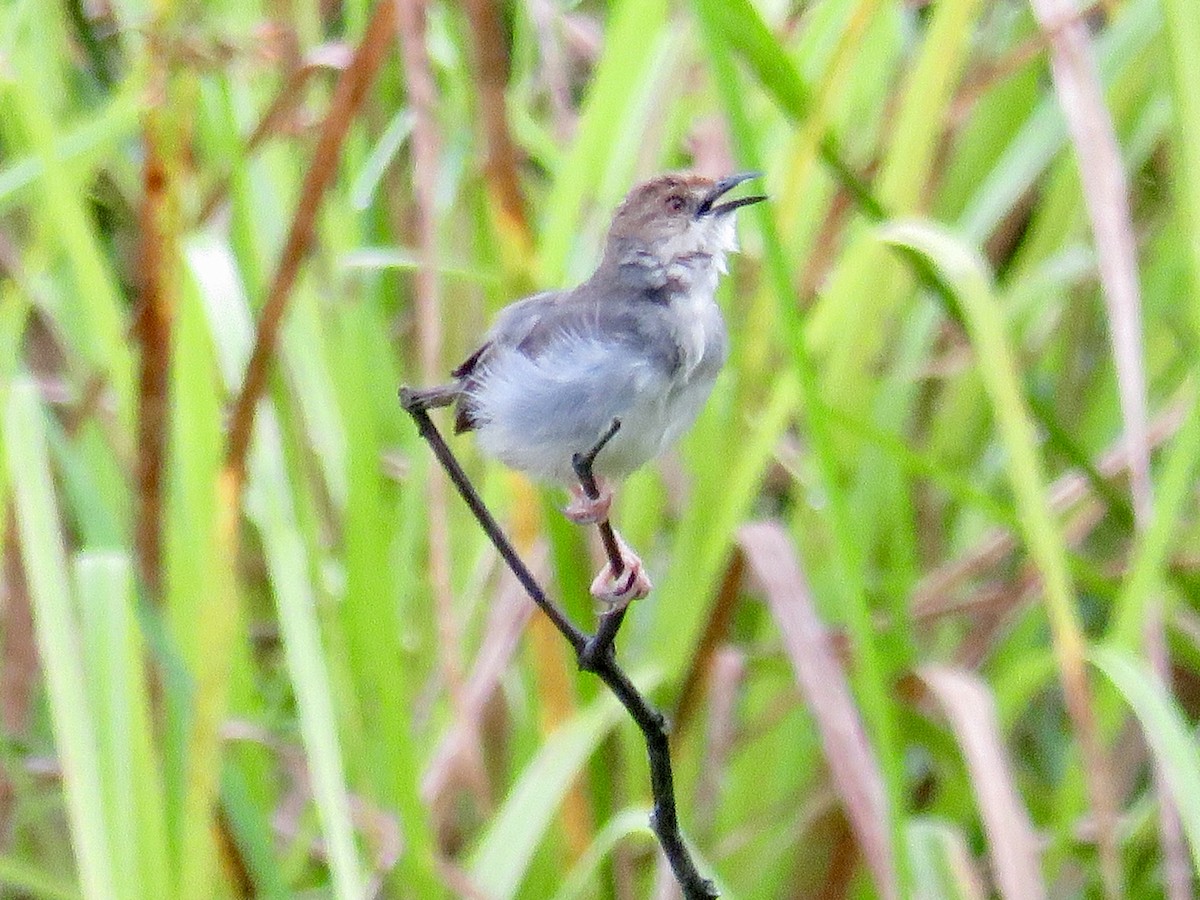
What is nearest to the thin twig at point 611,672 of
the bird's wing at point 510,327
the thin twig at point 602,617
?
the thin twig at point 602,617

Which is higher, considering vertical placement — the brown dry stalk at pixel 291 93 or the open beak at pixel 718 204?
the brown dry stalk at pixel 291 93

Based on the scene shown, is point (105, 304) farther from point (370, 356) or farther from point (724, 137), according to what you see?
point (724, 137)

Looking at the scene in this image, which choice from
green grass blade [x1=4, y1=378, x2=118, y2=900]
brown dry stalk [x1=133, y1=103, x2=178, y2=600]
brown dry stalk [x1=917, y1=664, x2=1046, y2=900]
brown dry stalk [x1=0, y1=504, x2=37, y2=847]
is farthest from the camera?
brown dry stalk [x1=0, y1=504, x2=37, y2=847]

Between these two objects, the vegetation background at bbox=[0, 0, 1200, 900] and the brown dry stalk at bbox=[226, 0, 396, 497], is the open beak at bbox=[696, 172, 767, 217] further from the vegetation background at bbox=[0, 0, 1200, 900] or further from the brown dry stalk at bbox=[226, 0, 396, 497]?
the brown dry stalk at bbox=[226, 0, 396, 497]

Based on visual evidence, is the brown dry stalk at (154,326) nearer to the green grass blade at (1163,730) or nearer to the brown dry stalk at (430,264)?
the brown dry stalk at (430,264)

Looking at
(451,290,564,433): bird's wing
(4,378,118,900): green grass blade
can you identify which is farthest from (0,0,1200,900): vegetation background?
(451,290,564,433): bird's wing

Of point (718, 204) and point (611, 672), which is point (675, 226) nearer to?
point (718, 204)

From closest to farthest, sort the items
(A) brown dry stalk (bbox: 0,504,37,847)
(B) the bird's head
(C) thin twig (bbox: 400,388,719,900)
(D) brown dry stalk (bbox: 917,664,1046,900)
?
(C) thin twig (bbox: 400,388,719,900) → (D) brown dry stalk (bbox: 917,664,1046,900) → (B) the bird's head → (A) brown dry stalk (bbox: 0,504,37,847)

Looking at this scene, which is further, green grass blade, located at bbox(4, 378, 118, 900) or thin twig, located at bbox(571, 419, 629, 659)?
green grass blade, located at bbox(4, 378, 118, 900)
